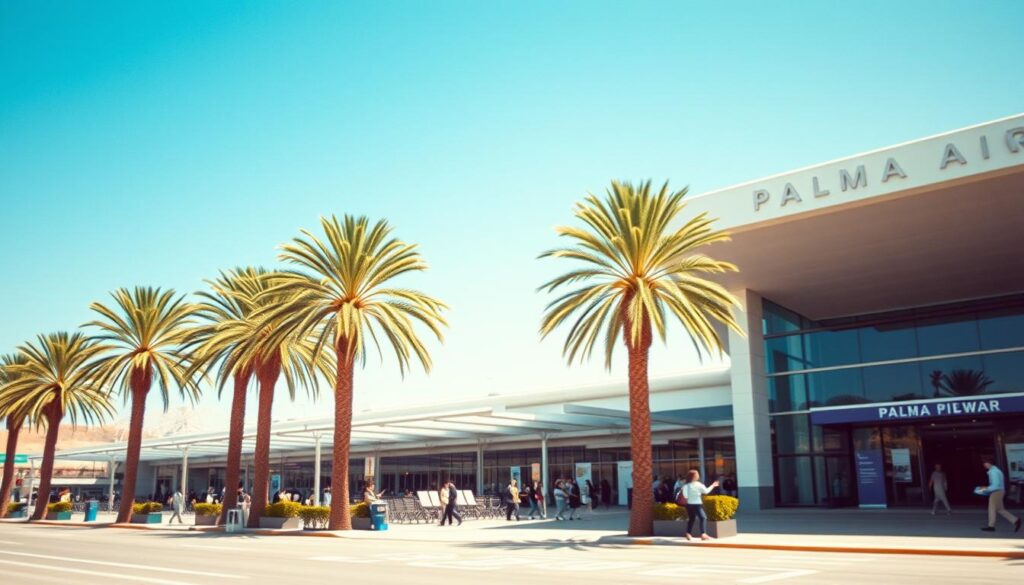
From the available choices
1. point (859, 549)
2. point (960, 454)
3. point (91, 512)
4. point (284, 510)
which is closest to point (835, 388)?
point (960, 454)

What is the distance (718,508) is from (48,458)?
3781cm

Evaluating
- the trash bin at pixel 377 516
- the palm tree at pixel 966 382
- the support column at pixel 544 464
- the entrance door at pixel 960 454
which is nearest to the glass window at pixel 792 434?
the entrance door at pixel 960 454

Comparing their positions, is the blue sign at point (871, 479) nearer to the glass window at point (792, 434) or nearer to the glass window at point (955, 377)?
the glass window at point (792, 434)

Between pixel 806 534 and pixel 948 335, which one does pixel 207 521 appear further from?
pixel 948 335

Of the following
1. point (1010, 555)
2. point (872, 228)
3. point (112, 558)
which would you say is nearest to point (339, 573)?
point (112, 558)

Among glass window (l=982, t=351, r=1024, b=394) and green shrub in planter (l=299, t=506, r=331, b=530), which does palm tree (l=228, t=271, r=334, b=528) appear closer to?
green shrub in planter (l=299, t=506, r=331, b=530)

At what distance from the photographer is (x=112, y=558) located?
55.7 feet

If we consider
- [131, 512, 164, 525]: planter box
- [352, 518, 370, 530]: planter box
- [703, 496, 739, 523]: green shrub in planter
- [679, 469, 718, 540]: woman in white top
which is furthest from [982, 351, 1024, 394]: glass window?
[131, 512, 164, 525]: planter box

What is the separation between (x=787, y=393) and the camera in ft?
110

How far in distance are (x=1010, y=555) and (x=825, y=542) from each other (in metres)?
3.97

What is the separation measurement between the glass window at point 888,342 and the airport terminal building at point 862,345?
0.06 meters

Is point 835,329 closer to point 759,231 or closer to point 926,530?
point 759,231

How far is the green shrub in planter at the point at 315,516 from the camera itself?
2885 centimetres

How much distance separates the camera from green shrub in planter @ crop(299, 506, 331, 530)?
94.7ft
